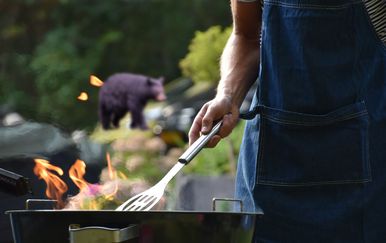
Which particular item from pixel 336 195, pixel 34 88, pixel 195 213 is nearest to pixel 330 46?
pixel 336 195

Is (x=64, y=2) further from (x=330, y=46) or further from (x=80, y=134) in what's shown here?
(x=330, y=46)

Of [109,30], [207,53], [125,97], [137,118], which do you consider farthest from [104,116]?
[109,30]

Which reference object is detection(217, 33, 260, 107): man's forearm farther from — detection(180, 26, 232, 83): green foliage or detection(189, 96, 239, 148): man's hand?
detection(180, 26, 232, 83): green foliage

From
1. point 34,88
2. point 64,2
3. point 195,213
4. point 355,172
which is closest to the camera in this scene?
point 195,213

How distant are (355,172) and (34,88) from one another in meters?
5.59

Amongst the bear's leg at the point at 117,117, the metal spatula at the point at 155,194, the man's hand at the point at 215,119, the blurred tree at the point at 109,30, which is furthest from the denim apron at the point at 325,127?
the blurred tree at the point at 109,30

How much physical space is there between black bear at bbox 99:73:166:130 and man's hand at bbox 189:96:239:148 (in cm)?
460

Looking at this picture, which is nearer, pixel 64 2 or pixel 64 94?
pixel 64 94

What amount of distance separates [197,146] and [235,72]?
0.37 metres

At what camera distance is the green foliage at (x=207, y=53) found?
7215 mm

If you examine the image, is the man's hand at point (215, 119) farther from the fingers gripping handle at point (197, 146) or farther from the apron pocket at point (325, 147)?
the apron pocket at point (325, 147)

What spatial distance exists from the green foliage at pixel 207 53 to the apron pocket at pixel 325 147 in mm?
4842

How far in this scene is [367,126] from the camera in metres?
2.08

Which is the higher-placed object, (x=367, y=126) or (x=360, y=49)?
(x=360, y=49)
